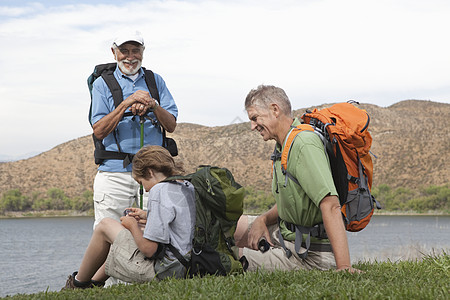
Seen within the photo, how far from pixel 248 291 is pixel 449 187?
199 ft

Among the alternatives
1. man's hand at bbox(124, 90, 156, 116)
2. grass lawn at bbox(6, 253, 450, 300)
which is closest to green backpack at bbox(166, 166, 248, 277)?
grass lawn at bbox(6, 253, 450, 300)

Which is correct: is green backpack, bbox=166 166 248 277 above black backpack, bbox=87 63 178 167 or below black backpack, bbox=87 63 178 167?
below

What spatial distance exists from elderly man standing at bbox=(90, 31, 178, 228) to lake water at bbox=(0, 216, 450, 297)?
26.9 ft

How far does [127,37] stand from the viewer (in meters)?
5.27

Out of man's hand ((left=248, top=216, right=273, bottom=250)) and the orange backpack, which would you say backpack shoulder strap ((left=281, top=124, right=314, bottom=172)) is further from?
man's hand ((left=248, top=216, right=273, bottom=250))

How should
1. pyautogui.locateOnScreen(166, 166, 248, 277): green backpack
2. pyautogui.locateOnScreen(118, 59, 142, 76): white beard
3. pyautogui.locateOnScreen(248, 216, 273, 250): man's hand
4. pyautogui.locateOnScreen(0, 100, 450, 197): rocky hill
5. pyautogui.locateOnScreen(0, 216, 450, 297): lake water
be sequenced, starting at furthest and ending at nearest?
pyautogui.locateOnScreen(0, 100, 450, 197): rocky hill, pyautogui.locateOnScreen(0, 216, 450, 297): lake water, pyautogui.locateOnScreen(118, 59, 142, 76): white beard, pyautogui.locateOnScreen(248, 216, 273, 250): man's hand, pyautogui.locateOnScreen(166, 166, 248, 277): green backpack

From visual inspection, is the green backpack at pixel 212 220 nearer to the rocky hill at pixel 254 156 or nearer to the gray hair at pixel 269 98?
the gray hair at pixel 269 98

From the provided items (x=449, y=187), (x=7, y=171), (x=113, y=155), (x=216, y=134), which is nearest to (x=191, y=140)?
(x=216, y=134)

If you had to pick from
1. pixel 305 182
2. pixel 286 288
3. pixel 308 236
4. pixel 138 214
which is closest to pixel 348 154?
pixel 305 182

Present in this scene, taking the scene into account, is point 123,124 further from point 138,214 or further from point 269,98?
point 269,98

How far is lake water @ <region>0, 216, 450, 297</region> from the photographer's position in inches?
784

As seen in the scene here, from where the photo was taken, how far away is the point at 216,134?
3319 inches

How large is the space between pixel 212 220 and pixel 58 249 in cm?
3622

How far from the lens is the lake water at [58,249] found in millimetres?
19903
